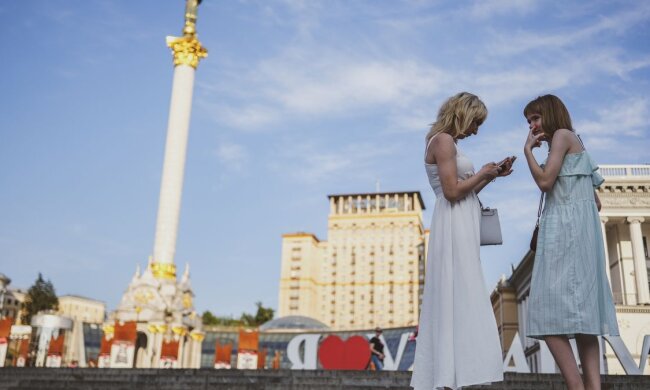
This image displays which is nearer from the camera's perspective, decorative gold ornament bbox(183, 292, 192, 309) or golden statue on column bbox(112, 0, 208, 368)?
golden statue on column bbox(112, 0, 208, 368)

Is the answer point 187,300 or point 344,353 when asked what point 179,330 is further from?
point 344,353

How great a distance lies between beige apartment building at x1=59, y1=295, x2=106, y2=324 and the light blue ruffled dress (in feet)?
540

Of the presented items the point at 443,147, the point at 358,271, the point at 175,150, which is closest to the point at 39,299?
the point at 175,150

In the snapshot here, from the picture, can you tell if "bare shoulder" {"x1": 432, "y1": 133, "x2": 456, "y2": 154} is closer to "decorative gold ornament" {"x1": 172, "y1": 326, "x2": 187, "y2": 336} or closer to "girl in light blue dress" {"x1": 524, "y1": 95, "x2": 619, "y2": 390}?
"girl in light blue dress" {"x1": 524, "y1": 95, "x2": 619, "y2": 390}

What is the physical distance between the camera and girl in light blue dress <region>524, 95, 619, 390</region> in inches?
184

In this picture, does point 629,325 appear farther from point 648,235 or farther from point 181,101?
point 181,101

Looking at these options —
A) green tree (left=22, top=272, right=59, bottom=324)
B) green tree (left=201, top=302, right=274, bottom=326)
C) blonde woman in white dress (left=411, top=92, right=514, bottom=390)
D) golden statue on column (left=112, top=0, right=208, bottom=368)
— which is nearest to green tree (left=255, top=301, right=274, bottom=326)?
green tree (left=201, top=302, right=274, bottom=326)

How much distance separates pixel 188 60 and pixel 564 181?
4893cm

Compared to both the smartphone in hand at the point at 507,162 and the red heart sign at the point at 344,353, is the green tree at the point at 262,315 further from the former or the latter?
the smartphone in hand at the point at 507,162

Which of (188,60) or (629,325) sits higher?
(188,60)

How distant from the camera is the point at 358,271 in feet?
447

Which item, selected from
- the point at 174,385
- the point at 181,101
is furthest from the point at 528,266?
the point at 174,385

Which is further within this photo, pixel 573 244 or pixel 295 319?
pixel 295 319

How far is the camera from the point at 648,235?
4509 centimetres
